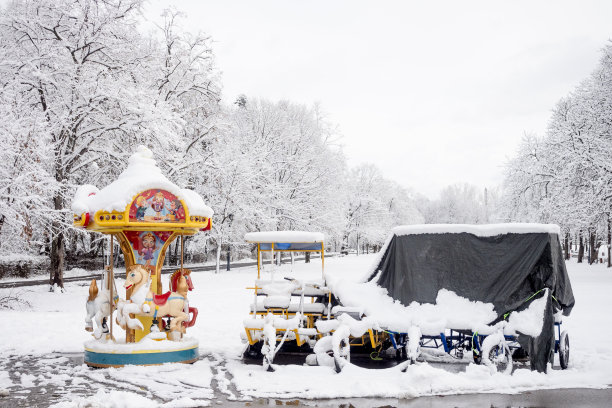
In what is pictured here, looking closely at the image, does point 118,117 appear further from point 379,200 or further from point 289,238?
point 379,200

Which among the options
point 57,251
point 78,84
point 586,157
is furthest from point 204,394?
point 586,157

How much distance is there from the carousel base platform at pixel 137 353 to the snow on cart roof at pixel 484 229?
16.1ft

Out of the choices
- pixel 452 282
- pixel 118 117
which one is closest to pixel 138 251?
pixel 452 282

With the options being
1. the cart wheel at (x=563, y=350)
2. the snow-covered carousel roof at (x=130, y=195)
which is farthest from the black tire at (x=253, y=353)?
the cart wheel at (x=563, y=350)

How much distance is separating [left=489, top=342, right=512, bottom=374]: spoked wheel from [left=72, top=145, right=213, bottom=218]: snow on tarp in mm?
6251

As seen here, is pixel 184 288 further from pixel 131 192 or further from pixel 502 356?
pixel 502 356

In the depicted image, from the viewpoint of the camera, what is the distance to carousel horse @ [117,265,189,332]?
10.9 m

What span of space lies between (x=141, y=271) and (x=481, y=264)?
6683 mm

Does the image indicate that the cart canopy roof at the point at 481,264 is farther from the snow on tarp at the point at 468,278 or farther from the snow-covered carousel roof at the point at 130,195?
the snow-covered carousel roof at the point at 130,195

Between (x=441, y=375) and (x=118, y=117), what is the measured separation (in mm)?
17225

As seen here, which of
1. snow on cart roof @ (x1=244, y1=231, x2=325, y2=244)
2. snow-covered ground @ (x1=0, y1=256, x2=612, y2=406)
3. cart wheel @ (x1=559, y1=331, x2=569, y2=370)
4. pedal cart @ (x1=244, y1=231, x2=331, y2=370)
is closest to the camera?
snow-covered ground @ (x1=0, y1=256, x2=612, y2=406)

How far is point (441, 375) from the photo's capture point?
9.41 meters

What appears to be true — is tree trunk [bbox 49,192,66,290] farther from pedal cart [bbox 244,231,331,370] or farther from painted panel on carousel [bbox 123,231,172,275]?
pedal cart [bbox 244,231,331,370]

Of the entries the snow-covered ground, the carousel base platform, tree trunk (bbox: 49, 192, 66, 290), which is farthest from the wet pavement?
tree trunk (bbox: 49, 192, 66, 290)
